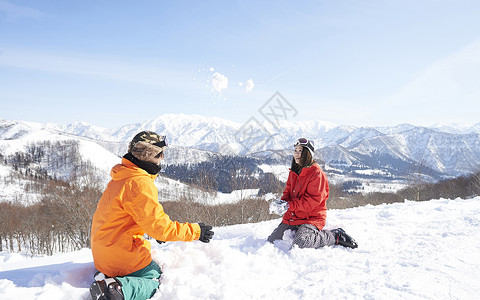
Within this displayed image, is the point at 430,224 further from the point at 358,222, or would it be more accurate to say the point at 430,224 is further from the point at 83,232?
the point at 83,232

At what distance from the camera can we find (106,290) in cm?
270

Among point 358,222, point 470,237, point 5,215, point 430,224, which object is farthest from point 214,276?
point 5,215

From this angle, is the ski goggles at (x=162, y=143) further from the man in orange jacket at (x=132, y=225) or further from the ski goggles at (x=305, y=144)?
the ski goggles at (x=305, y=144)

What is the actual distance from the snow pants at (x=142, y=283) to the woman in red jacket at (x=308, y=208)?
2.27m

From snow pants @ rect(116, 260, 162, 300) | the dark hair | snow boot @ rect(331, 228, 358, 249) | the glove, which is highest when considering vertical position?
the dark hair

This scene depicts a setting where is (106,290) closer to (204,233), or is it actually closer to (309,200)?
(204,233)

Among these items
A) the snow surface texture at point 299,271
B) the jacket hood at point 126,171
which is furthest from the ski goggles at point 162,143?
the snow surface texture at point 299,271

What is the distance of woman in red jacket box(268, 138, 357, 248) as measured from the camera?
4.59m

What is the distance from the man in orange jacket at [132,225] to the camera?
2.88m

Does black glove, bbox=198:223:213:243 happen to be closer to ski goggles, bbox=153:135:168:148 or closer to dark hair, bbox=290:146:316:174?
ski goggles, bbox=153:135:168:148

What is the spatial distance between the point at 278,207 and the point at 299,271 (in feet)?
4.60

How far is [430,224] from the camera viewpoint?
5855mm

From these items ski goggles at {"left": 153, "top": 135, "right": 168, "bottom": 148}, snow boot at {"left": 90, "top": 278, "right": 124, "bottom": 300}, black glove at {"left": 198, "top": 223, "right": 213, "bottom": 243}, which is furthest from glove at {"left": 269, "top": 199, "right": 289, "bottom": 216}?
snow boot at {"left": 90, "top": 278, "right": 124, "bottom": 300}

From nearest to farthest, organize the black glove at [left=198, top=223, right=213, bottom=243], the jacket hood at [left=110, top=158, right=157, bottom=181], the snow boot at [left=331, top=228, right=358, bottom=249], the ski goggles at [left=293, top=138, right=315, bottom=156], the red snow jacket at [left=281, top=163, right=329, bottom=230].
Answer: the jacket hood at [left=110, top=158, right=157, bottom=181] < the black glove at [left=198, top=223, right=213, bottom=243] < the snow boot at [left=331, top=228, right=358, bottom=249] < the red snow jacket at [left=281, top=163, right=329, bottom=230] < the ski goggles at [left=293, top=138, right=315, bottom=156]
